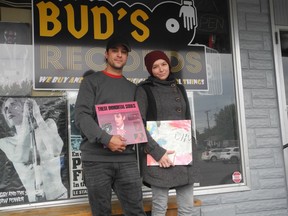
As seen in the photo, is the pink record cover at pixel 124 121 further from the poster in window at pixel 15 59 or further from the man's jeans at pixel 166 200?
the poster in window at pixel 15 59

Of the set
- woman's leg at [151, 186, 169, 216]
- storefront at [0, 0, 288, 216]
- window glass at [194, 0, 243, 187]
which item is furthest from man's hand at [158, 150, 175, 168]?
window glass at [194, 0, 243, 187]

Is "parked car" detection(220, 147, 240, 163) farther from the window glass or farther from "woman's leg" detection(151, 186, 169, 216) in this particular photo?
"woman's leg" detection(151, 186, 169, 216)

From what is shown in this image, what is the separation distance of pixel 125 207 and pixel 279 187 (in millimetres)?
1912

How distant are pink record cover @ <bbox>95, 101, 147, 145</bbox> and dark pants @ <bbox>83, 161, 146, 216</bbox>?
205mm

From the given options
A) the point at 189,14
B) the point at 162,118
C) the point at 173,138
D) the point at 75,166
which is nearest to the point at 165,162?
the point at 173,138

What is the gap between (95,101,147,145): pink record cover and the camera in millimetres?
2371

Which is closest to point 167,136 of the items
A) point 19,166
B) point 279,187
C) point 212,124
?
point 212,124

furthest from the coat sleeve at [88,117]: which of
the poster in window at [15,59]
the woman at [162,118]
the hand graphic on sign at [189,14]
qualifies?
the hand graphic on sign at [189,14]

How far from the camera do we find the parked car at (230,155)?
349cm

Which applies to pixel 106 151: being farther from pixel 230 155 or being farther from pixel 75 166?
pixel 230 155

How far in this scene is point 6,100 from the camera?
298 cm

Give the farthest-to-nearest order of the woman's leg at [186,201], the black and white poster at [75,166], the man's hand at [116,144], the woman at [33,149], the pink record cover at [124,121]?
the black and white poster at [75,166] → the woman at [33,149] → the woman's leg at [186,201] → the pink record cover at [124,121] → the man's hand at [116,144]

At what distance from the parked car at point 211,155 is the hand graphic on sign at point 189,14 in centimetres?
126

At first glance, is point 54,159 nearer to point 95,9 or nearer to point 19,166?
point 19,166
